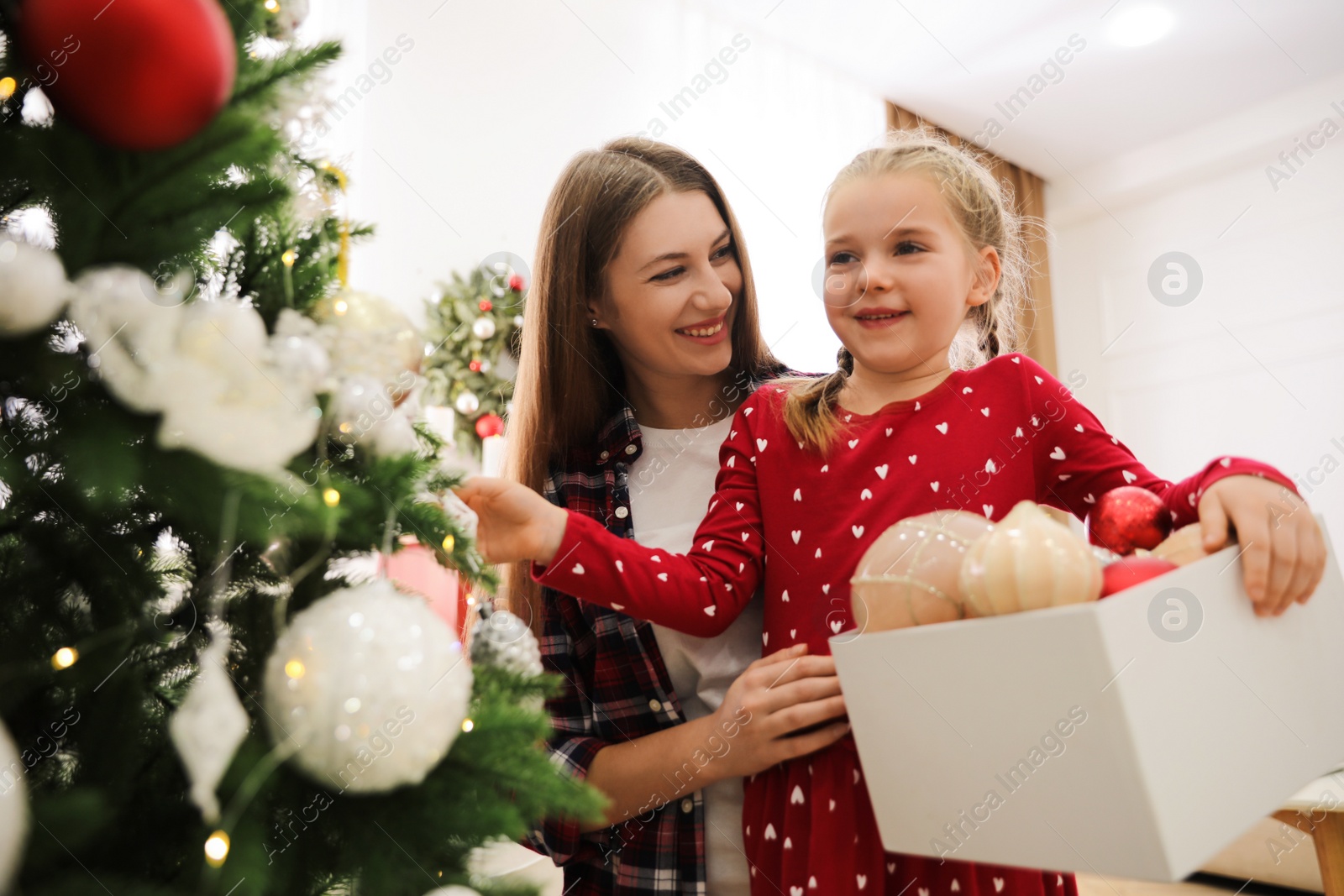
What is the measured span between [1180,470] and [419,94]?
14.0ft

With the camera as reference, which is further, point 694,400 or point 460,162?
point 460,162

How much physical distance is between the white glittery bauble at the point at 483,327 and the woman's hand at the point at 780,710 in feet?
8.84

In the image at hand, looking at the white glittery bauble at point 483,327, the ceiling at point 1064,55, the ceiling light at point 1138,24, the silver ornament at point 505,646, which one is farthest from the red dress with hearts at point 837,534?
the ceiling light at point 1138,24

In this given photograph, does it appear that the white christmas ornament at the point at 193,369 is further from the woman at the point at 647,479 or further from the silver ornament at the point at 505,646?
the woman at the point at 647,479

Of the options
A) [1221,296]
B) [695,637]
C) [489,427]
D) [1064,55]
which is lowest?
[489,427]

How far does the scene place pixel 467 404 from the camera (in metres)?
3.41

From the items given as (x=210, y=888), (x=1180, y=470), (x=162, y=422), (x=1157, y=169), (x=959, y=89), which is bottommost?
(x=210, y=888)

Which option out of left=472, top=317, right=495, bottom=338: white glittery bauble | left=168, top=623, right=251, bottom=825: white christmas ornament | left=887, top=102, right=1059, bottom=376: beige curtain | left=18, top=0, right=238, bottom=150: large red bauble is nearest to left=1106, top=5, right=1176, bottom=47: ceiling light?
left=887, top=102, right=1059, bottom=376: beige curtain

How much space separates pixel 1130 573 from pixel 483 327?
3.01 m

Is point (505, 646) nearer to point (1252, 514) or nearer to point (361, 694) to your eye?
point (361, 694)

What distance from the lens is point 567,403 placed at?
137cm

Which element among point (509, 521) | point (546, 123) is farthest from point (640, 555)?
point (546, 123)

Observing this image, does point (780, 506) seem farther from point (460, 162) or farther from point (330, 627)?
point (460, 162)

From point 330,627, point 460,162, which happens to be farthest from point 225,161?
point 460,162
